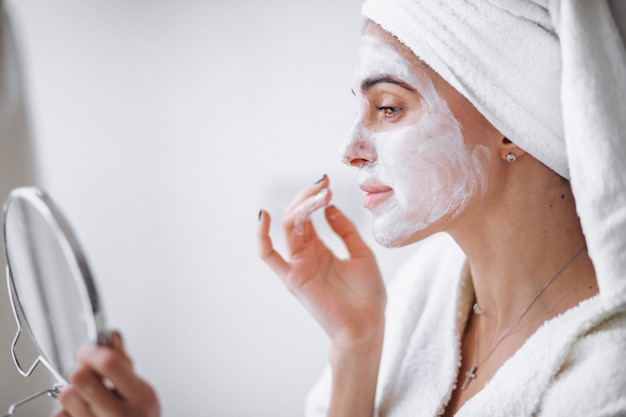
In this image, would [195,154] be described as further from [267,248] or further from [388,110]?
[388,110]

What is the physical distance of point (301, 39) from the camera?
3.31ft

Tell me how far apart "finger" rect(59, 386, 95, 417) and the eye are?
1.32ft

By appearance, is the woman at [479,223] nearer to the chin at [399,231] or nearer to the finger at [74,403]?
the chin at [399,231]

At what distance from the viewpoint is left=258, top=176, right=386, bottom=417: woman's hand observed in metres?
0.81

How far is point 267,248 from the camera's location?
828mm

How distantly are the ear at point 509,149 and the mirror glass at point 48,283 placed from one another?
426 mm

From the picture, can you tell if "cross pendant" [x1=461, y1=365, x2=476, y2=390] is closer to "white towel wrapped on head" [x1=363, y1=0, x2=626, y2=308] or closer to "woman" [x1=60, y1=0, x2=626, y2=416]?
"woman" [x1=60, y1=0, x2=626, y2=416]

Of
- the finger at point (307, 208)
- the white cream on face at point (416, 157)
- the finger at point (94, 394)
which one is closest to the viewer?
the finger at point (94, 394)

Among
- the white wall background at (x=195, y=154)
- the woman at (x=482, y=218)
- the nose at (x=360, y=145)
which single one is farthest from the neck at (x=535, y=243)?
the white wall background at (x=195, y=154)

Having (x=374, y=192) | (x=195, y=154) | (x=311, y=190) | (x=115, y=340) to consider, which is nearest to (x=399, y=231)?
(x=374, y=192)

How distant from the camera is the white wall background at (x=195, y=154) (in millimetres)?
990

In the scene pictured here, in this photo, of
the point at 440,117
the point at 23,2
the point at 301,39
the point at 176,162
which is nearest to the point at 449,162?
the point at 440,117

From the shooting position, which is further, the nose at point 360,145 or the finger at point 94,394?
the nose at point 360,145

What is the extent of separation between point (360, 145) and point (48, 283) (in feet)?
1.14
